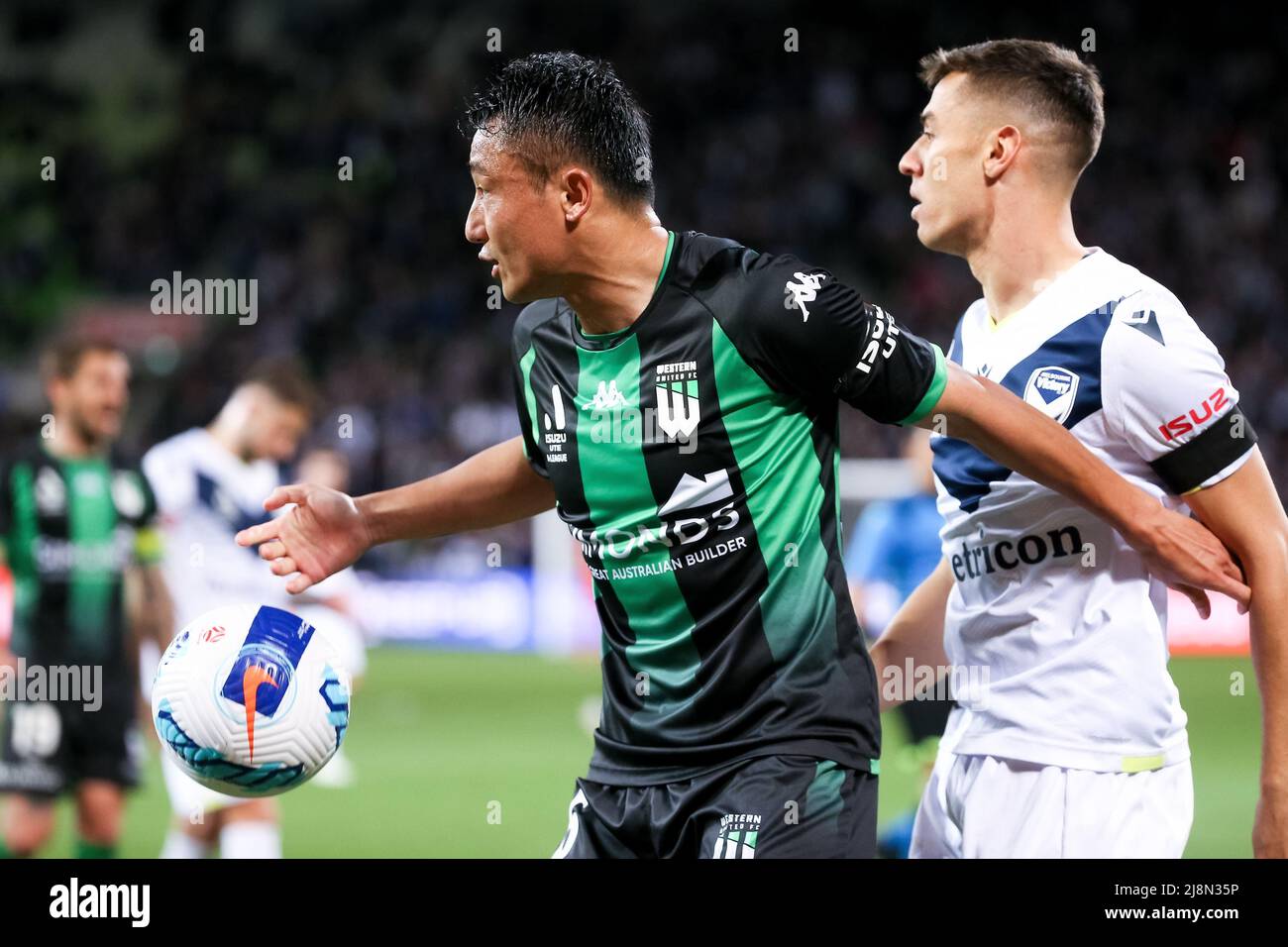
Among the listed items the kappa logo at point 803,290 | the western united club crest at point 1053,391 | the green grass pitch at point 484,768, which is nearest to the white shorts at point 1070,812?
the western united club crest at point 1053,391

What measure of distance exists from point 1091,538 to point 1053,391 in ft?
1.15

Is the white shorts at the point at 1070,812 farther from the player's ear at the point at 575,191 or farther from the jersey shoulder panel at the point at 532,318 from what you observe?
the player's ear at the point at 575,191

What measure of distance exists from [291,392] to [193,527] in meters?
0.85

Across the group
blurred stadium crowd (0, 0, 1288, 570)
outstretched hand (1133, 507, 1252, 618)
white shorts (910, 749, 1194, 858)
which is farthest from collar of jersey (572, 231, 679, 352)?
blurred stadium crowd (0, 0, 1288, 570)

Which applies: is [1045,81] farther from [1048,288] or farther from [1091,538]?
[1091,538]

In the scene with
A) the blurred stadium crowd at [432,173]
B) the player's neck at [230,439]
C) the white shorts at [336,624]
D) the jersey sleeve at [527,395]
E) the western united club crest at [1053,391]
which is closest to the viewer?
the western united club crest at [1053,391]

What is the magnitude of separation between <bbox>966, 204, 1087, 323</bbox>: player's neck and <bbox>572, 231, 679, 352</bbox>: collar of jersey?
847 millimetres

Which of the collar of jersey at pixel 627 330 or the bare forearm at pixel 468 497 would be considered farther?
the bare forearm at pixel 468 497

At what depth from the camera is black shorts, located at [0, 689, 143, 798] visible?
6.92 meters

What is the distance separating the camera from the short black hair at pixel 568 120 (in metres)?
3.35

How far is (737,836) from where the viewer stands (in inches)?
119

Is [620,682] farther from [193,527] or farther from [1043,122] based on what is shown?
[193,527]

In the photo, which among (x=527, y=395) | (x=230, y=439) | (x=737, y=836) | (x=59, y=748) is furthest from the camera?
(x=230, y=439)

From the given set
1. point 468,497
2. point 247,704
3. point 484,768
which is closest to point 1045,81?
point 468,497
